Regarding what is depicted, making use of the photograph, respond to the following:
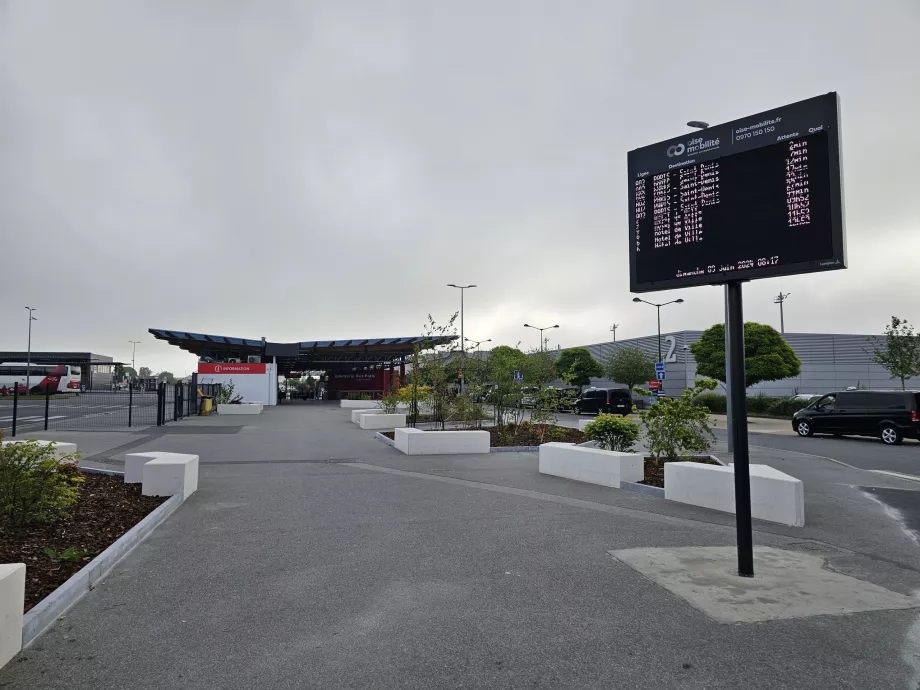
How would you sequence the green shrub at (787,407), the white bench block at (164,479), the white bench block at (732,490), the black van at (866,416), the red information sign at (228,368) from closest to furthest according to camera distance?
1. the white bench block at (732,490)
2. the white bench block at (164,479)
3. the black van at (866,416)
4. the green shrub at (787,407)
5. the red information sign at (228,368)

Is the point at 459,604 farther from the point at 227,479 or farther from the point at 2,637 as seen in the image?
the point at 227,479

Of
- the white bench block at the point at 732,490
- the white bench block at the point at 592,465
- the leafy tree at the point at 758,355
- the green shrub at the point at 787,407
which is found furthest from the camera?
the green shrub at the point at 787,407

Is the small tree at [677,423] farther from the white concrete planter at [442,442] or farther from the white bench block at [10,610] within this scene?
the white bench block at [10,610]

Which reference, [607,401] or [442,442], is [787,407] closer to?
[607,401]

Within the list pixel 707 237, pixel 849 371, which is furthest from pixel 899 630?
pixel 849 371

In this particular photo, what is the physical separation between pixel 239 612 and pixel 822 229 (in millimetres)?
5444

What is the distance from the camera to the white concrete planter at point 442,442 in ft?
45.2

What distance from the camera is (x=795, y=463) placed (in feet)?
43.3

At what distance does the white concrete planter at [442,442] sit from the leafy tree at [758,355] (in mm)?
24775

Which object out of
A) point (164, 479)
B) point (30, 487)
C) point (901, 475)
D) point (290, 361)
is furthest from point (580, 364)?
point (30, 487)

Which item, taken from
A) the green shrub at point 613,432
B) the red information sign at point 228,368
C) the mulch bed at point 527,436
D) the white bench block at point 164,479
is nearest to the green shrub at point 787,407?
the mulch bed at point 527,436

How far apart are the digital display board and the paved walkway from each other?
9.22 feet

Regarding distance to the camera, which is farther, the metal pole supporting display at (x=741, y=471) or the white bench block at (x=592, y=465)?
the white bench block at (x=592, y=465)

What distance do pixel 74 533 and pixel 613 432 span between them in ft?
29.2
